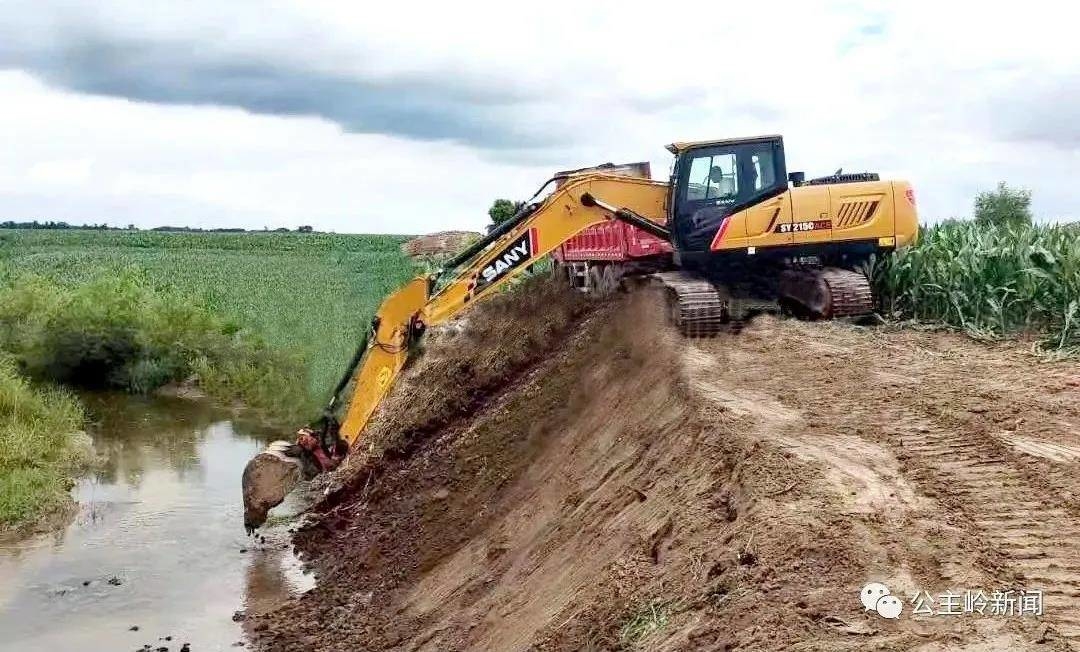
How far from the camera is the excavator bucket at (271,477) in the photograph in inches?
452

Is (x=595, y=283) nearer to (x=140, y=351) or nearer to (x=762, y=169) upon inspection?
(x=762, y=169)

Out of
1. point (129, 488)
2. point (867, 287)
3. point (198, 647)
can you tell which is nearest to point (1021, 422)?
point (867, 287)

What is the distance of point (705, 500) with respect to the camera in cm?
747

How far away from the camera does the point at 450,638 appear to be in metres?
8.79

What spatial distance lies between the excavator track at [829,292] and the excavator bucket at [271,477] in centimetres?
633

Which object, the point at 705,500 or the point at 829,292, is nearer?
the point at 705,500

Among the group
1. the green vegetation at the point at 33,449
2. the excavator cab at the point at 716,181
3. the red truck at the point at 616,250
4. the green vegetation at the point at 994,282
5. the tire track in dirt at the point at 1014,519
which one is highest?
the excavator cab at the point at 716,181

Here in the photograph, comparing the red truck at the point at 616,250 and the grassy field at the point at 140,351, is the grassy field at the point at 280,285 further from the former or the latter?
the red truck at the point at 616,250

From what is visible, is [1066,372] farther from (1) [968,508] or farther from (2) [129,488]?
(2) [129,488]

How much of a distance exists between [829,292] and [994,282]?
204cm

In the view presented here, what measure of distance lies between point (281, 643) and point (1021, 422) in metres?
6.98

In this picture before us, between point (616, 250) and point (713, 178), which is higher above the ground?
point (713, 178)

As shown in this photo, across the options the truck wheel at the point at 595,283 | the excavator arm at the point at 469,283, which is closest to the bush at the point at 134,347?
the truck wheel at the point at 595,283

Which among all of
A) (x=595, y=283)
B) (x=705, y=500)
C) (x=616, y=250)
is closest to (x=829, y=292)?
(x=616, y=250)
